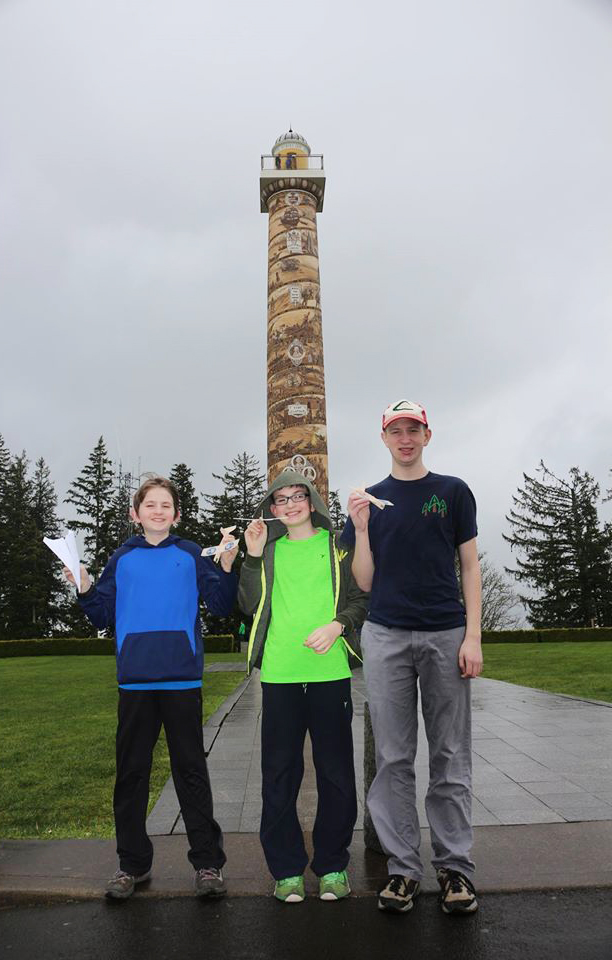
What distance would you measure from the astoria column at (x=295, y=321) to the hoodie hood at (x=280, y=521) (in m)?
12.0

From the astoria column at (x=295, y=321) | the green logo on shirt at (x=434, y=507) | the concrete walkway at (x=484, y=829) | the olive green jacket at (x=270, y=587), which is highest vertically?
the astoria column at (x=295, y=321)

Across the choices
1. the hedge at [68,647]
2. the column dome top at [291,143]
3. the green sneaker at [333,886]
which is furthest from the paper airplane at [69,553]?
the hedge at [68,647]

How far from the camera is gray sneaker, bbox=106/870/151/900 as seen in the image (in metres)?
3.19

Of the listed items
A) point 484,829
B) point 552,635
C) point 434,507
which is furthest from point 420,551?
point 552,635

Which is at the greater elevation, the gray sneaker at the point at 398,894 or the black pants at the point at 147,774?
the black pants at the point at 147,774

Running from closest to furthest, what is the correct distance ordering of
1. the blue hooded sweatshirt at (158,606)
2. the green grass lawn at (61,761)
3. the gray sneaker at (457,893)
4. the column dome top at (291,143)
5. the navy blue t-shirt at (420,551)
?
the gray sneaker at (457,893) < the navy blue t-shirt at (420,551) < the blue hooded sweatshirt at (158,606) < the green grass lawn at (61,761) < the column dome top at (291,143)

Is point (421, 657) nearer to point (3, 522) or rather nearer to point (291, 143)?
point (291, 143)

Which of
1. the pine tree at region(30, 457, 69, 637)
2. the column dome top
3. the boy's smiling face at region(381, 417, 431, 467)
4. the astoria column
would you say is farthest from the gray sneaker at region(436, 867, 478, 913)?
the pine tree at region(30, 457, 69, 637)

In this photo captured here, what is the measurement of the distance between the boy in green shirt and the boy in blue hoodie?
222 millimetres

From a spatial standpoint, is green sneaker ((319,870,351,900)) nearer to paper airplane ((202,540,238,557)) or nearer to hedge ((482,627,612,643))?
paper airplane ((202,540,238,557))

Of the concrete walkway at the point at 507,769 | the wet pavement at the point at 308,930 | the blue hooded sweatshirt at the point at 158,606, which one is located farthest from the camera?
the concrete walkway at the point at 507,769

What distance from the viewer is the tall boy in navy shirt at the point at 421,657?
3.21m

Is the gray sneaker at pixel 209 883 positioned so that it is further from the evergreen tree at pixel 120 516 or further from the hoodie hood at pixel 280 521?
the evergreen tree at pixel 120 516

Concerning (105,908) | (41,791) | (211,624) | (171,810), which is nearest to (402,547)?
(105,908)
